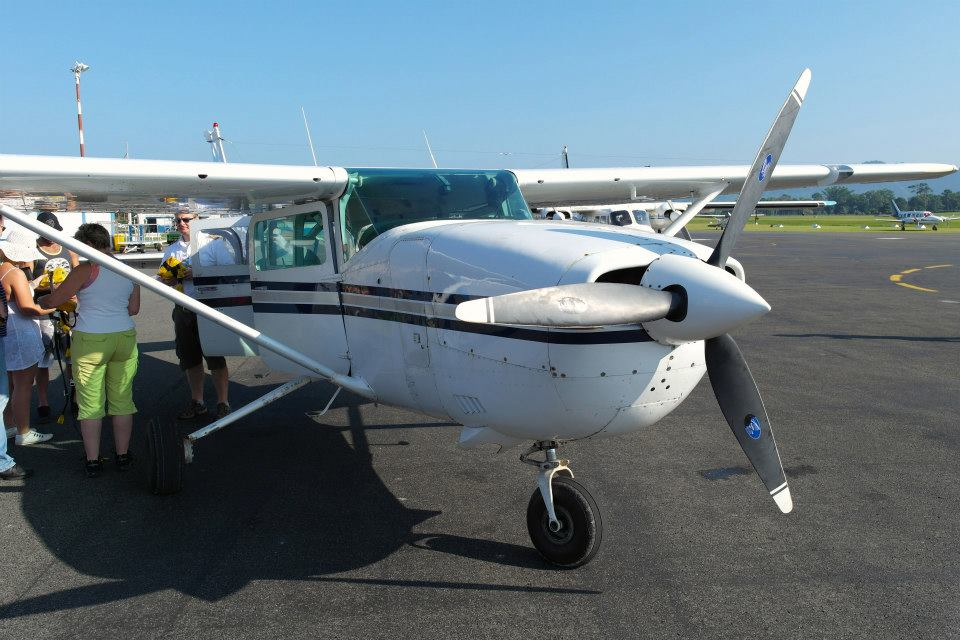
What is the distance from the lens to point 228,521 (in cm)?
429

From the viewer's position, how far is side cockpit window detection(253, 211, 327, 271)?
4742 mm

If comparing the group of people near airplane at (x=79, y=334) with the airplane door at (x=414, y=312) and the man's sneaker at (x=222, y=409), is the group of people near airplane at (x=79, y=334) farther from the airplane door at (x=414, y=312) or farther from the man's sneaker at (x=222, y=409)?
the airplane door at (x=414, y=312)

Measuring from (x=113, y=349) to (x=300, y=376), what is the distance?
1215mm

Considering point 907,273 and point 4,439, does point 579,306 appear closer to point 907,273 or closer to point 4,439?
point 4,439

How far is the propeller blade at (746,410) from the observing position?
10.7 feet

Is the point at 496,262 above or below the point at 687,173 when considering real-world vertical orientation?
below

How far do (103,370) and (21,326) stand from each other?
1.16 meters

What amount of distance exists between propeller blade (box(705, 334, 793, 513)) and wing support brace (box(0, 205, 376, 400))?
1.92m

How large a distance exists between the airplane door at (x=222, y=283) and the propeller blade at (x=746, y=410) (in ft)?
11.8

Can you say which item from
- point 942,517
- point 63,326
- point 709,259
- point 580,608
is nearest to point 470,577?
point 580,608

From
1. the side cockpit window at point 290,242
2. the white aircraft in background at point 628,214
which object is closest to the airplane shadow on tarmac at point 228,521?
the side cockpit window at point 290,242

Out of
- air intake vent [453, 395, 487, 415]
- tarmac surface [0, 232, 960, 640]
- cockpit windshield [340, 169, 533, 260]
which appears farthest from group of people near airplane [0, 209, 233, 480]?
air intake vent [453, 395, 487, 415]

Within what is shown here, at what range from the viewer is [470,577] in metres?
3.57

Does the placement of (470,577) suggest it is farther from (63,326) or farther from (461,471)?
(63,326)
